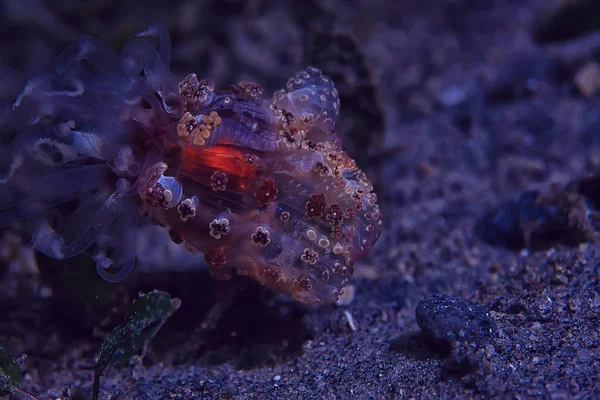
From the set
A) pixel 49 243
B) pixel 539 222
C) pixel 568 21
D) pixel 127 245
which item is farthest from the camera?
pixel 568 21

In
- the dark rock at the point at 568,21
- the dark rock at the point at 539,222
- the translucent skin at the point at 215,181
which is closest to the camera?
the translucent skin at the point at 215,181

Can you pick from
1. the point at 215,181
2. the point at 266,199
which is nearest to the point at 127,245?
the point at 215,181

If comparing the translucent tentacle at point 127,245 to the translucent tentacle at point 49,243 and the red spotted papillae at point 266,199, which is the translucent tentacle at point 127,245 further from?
the translucent tentacle at point 49,243

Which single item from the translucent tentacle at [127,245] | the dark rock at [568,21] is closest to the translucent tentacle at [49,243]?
the translucent tentacle at [127,245]

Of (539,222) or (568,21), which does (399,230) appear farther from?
(568,21)

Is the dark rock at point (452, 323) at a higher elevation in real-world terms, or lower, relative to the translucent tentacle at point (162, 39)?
lower

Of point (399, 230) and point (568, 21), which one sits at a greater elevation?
point (568, 21)

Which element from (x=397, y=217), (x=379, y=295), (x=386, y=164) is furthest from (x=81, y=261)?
(x=386, y=164)

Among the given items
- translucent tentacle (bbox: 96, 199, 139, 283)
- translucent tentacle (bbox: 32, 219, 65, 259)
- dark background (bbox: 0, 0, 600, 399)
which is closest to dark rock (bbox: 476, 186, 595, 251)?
dark background (bbox: 0, 0, 600, 399)
